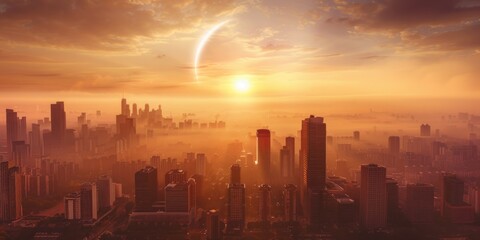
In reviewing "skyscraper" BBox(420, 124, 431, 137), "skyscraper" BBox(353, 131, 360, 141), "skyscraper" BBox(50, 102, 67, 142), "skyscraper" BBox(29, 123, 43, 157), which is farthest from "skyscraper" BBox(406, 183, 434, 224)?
"skyscraper" BBox(29, 123, 43, 157)

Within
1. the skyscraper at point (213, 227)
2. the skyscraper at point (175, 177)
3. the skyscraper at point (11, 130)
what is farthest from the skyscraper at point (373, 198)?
the skyscraper at point (11, 130)

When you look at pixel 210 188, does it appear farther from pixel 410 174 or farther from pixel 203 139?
pixel 410 174

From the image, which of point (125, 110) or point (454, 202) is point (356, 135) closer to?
point (454, 202)

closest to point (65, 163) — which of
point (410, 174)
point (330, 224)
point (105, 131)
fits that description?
point (105, 131)

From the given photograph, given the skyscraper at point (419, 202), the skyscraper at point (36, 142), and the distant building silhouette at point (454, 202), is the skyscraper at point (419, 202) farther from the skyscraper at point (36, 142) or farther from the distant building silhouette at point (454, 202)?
the skyscraper at point (36, 142)

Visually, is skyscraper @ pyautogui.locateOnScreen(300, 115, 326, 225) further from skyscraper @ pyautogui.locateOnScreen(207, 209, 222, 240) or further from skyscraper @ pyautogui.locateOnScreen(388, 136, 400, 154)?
skyscraper @ pyautogui.locateOnScreen(388, 136, 400, 154)

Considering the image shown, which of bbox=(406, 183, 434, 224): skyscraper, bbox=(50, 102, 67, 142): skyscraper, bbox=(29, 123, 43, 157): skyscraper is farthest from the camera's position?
bbox=(29, 123, 43, 157): skyscraper
